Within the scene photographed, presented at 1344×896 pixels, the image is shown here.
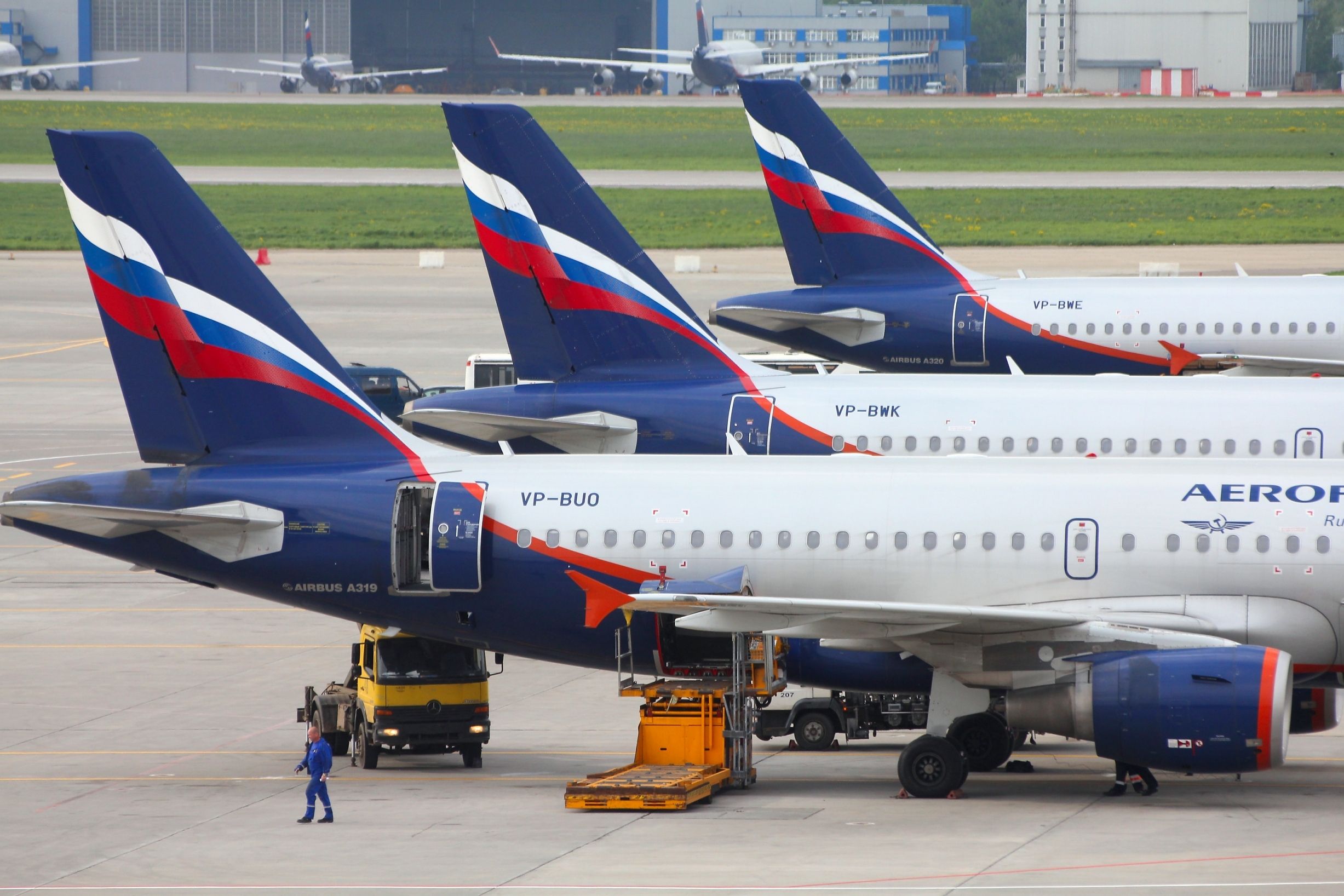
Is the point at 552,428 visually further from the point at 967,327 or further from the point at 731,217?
the point at 731,217

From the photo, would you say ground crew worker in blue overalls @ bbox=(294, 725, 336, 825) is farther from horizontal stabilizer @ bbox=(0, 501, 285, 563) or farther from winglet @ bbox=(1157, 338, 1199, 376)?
winglet @ bbox=(1157, 338, 1199, 376)

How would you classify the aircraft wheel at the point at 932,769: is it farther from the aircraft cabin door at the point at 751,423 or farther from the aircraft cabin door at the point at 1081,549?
the aircraft cabin door at the point at 751,423

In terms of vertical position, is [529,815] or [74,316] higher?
[74,316]

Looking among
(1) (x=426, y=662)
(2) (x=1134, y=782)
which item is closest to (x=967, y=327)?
(2) (x=1134, y=782)

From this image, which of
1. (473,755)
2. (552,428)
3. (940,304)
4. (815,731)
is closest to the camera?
(473,755)

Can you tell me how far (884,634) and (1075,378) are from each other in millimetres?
13242

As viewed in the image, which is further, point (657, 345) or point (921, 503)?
point (657, 345)

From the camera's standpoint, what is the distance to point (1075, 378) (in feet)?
119

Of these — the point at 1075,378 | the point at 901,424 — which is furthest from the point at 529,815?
the point at 1075,378

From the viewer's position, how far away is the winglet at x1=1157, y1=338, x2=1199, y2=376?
4616 cm

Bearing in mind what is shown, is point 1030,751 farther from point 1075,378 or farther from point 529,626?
point 1075,378

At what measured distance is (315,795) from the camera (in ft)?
76.5

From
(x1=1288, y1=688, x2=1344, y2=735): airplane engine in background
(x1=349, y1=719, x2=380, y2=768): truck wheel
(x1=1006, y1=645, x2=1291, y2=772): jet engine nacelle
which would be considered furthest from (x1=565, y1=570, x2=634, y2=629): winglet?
(x1=1288, y1=688, x2=1344, y2=735): airplane engine in background

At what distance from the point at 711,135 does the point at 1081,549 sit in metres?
138
